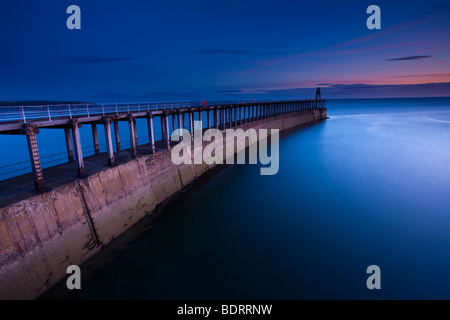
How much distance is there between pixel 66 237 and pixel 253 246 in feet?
22.3

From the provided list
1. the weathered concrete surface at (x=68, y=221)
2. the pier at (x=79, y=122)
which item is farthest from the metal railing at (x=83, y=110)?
the weathered concrete surface at (x=68, y=221)

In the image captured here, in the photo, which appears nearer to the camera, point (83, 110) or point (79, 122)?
point (79, 122)

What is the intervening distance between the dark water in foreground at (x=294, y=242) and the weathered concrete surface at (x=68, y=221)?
1188mm

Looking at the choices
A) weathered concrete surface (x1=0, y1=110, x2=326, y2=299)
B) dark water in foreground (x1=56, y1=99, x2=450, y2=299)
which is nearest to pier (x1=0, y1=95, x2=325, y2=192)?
weathered concrete surface (x1=0, y1=110, x2=326, y2=299)

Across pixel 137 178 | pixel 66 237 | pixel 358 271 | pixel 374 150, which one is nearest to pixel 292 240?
pixel 358 271

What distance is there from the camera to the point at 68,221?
9.18 meters

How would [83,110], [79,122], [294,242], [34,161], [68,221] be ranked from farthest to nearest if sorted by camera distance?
[83,110] < [79,122] < [294,242] < [68,221] < [34,161]

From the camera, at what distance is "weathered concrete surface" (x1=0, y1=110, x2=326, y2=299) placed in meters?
7.47

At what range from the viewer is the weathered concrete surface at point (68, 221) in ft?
24.5

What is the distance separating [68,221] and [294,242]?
8.61 metres

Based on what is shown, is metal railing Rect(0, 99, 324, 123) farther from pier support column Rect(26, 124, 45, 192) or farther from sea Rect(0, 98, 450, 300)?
sea Rect(0, 98, 450, 300)

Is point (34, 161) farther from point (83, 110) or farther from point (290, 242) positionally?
point (290, 242)

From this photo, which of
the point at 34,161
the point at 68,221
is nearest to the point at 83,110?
the point at 34,161

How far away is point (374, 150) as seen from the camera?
94.3ft
